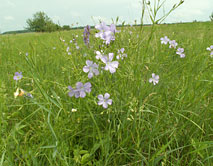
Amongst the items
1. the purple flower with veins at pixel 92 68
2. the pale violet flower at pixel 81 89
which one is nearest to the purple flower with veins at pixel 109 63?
the purple flower with veins at pixel 92 68

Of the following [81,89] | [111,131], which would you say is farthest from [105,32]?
[111,131]

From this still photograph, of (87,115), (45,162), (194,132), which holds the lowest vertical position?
(45,162)

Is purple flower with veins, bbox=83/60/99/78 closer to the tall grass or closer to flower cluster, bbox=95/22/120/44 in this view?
the tall grass

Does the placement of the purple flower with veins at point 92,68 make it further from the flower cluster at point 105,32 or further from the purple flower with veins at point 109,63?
the flower cluster at point 105,32

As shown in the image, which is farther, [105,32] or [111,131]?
[105,32]

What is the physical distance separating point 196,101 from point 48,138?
1201mm

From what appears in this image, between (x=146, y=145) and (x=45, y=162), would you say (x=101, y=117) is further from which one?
(x=45, y=162)

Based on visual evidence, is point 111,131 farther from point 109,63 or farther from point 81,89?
point 109,63

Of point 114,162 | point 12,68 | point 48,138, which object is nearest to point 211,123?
point 114,162

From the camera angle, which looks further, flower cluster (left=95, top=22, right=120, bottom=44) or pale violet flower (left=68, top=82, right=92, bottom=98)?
flower cluster (left=95, top=22, right=120, bottom=44)

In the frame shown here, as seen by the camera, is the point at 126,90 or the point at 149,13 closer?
the point at 149,13

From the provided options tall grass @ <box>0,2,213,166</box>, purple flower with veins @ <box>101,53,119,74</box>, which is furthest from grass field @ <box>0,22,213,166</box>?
purple flower with veins @ <box>101,53,119,74</box>

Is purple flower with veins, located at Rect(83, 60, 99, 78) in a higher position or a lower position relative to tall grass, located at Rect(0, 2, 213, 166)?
higher

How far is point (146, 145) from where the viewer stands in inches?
44.3
